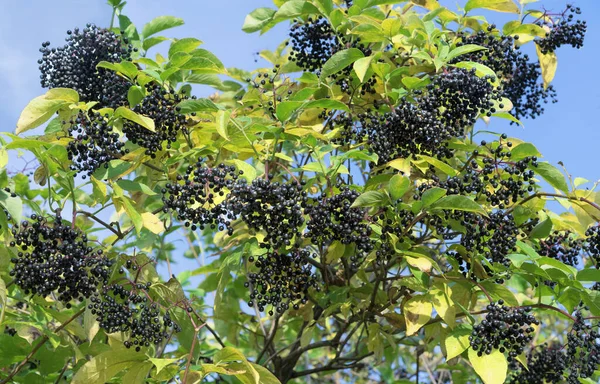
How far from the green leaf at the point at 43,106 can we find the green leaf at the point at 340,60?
1095mm

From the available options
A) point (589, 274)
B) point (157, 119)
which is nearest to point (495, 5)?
point (589, 274)

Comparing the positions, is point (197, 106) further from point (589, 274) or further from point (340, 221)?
point (589, 274)

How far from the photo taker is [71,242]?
278cm

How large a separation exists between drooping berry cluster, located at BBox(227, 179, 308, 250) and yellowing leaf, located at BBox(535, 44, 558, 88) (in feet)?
6.52

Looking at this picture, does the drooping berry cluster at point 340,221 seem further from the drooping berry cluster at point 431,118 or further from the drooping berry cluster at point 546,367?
the drooping berry cluster at point 546,367

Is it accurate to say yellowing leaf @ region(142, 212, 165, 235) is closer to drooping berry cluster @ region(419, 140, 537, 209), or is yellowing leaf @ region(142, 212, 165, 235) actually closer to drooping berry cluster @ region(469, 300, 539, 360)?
drooping berry cluster @ region(419, 140, 537, 209)

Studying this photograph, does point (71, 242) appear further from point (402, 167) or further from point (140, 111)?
point (402, 167)

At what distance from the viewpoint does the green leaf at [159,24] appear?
141 inches

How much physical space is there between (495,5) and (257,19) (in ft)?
4.15

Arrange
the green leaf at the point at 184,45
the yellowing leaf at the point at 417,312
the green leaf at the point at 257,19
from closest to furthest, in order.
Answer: the yellowing leaf at the point at 417,312 < the green leaf at the point at 184,45 < the green leaf at the point at 257,19

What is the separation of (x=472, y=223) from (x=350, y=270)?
97cm

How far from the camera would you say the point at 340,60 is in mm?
3230

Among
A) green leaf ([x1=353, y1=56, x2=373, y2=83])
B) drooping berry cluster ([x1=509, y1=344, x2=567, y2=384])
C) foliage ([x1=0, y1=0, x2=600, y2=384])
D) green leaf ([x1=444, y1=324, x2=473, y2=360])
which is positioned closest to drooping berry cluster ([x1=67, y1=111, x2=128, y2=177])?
foliage ([x1=0, y1=0, x2=600, y2=384])

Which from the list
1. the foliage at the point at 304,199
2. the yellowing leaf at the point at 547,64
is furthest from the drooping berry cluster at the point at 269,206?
the yellowing leaf at the point at 547,64
